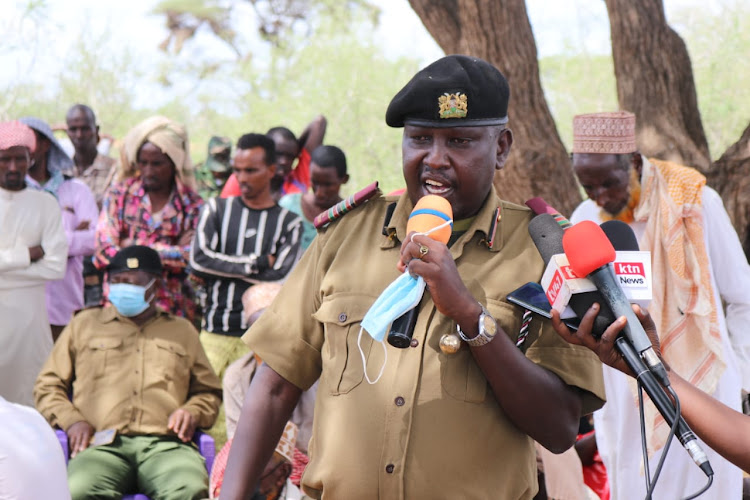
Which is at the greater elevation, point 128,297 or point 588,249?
point 588,249

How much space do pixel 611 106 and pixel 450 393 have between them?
22.7 metres

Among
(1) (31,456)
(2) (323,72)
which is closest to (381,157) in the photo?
(2) (323,72)

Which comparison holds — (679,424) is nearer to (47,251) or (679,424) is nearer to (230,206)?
(230,206)

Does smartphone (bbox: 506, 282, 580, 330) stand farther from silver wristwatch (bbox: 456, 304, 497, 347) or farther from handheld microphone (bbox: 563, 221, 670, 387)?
handheld microphone (bbox: 563, 221, 670, 387)

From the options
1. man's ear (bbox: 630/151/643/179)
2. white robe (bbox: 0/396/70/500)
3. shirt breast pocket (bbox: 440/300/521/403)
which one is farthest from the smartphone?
man's ear (bbox: 630/151/643/179)

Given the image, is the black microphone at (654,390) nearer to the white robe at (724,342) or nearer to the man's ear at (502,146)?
the man's ear at (502,146)

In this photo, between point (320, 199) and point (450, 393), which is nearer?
point (450, 393)

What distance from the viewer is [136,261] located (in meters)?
6.05

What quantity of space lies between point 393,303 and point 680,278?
105 inches

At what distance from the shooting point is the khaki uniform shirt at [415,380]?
2.25 m

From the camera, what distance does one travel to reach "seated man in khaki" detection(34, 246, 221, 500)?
529 cm

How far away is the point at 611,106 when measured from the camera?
23.8m

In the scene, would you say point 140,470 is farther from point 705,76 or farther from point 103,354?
point 705,76

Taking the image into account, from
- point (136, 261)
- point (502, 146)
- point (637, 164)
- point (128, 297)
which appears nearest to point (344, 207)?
point (502, 146)
